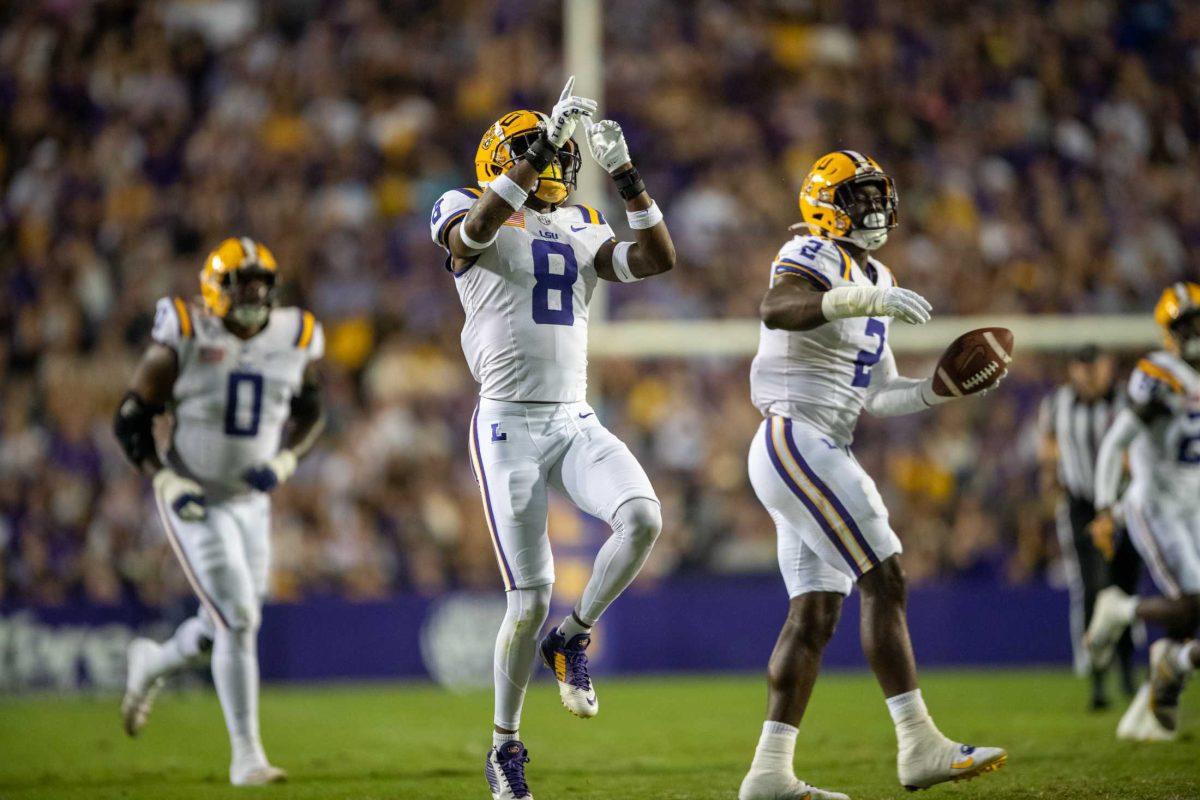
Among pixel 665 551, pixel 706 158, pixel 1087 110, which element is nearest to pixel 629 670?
pixel 665 551

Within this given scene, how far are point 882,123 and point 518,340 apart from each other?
8.09 meters

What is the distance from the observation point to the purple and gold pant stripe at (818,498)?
16.3ft

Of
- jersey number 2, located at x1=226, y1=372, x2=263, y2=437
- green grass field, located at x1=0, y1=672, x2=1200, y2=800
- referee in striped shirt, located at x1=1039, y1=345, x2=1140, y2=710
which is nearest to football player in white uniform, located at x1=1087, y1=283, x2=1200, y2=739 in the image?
green grass field, located at x1=0, y1=672, x2=1200, y2=800

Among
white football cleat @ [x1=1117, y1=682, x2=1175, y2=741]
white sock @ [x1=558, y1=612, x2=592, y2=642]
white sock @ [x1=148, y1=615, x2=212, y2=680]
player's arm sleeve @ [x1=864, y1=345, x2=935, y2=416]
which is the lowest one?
white football cleat @ [x1=1117, y1=682, x2=1175, y2=741]

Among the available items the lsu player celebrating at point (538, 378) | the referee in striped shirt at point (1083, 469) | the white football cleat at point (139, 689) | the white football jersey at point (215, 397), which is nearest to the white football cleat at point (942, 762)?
the lsu player celebrating at point (538, 378)

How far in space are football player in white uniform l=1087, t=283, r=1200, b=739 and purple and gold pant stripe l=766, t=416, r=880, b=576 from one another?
2.51 m

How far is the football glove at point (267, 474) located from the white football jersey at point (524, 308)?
1.57m

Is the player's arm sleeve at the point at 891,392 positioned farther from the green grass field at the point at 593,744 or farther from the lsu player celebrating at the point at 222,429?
the lsu player celebrating at the point at 222,429

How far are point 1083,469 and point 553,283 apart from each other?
15.9 ft

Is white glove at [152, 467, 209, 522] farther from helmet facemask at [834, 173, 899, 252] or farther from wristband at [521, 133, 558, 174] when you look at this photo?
helmet facemask at [834, 173, 899, 252]

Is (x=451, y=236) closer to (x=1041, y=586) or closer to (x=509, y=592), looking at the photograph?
(x=509, y=592)

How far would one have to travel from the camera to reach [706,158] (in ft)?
43.4

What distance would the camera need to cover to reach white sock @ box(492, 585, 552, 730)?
5035 millimetres

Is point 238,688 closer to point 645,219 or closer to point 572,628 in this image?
point 572,628
